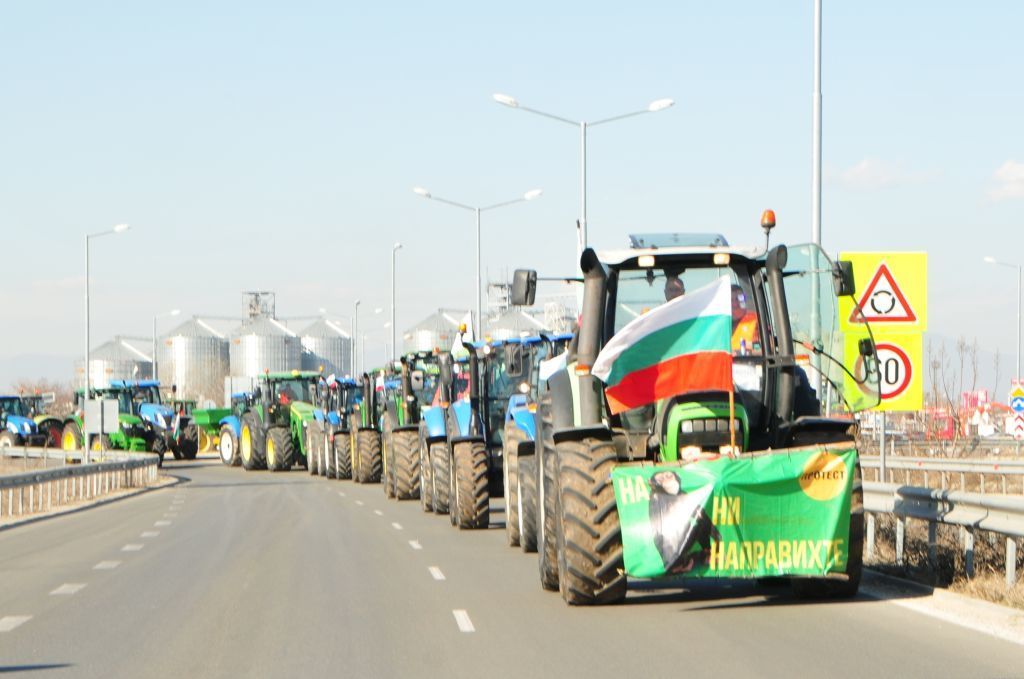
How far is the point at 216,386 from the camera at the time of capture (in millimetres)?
118125

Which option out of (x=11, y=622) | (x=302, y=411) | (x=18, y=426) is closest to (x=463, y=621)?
(x=11, y=622)

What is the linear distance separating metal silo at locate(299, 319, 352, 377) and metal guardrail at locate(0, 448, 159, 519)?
2771 inches

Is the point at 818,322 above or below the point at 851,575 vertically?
above

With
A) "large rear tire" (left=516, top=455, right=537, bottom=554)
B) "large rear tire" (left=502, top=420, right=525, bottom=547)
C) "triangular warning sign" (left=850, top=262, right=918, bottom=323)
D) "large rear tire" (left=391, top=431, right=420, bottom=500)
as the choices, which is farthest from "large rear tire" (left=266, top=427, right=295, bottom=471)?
"triangular warning sign" (left=850, top=262, right=918, bottom=323)

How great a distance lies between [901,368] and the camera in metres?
17.7

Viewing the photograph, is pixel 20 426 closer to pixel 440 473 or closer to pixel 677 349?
pixel 440 473

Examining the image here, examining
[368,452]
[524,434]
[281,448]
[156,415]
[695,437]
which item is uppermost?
[695,437]

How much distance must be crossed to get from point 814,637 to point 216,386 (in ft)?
360

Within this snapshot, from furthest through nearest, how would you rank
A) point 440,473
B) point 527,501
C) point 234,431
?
point 234,431 < point 440,473 < point 527,501

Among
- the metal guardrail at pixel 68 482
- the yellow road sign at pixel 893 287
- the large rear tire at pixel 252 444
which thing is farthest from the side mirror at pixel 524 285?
the large rear tire at pixel 252 444

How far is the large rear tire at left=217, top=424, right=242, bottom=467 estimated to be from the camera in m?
54.4

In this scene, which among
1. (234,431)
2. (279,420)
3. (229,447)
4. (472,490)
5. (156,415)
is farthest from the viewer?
(156,415)

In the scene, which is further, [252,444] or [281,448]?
[252,444]

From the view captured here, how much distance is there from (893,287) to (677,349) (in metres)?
5.80
